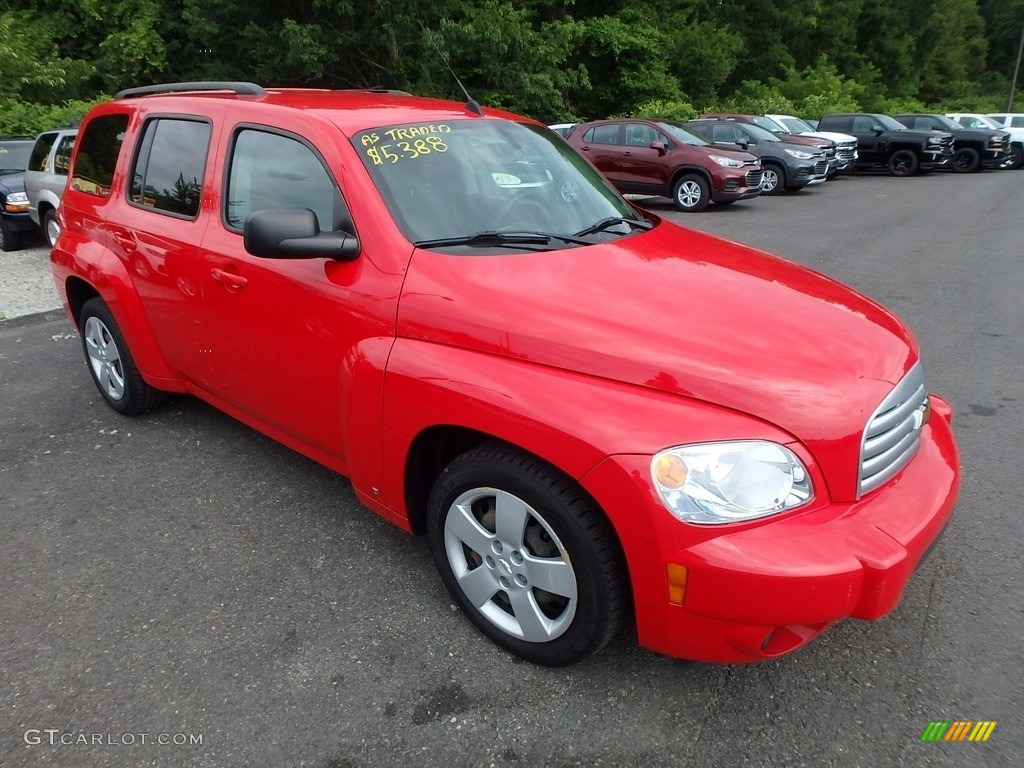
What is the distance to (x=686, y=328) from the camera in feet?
7.59

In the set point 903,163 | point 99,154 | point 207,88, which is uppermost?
point 207,88

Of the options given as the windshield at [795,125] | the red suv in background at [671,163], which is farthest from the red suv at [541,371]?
the windshield at [795,125]

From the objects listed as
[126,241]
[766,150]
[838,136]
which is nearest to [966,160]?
[838,136]

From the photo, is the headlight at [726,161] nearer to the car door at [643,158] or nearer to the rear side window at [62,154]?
the car door at [643,158]

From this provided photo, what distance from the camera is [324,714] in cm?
233

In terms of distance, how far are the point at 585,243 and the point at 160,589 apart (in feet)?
7.11

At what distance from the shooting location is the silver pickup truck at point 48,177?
29.9ft

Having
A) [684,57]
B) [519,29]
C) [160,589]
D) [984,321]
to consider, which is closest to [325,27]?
[519,29]

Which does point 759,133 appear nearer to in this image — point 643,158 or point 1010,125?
point 643,158

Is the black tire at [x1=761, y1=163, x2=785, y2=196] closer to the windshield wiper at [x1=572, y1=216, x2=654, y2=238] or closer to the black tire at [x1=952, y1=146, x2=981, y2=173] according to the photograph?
the black tire at [x1=952, y1=146, x2=981, y2=173]

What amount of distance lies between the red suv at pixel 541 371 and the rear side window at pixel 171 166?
0.7 inches

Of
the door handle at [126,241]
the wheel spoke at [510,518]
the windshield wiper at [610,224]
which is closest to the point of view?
the wheel spoke at [510,518]

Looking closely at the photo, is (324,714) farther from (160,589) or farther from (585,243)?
(585,243)

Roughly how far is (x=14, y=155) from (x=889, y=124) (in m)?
21.3
